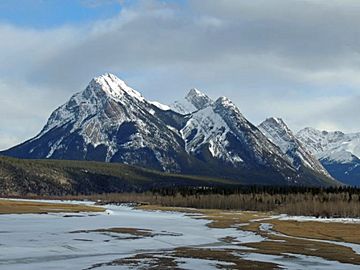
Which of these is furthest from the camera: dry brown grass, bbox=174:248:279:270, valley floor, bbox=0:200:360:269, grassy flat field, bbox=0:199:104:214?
grassy flat field, bbox=0:199:104:214

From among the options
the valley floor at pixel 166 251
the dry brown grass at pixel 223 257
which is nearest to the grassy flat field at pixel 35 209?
the valley floor at pixel 166 251

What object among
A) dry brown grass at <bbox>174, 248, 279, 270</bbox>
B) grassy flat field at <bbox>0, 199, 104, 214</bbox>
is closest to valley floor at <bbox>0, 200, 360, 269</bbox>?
dry brown grass at <bbox>174, 248, 279, 270</bbox>

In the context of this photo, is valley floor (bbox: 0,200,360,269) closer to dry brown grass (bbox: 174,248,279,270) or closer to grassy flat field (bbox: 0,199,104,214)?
dry brown grass (bbox: 174,248,279,270)

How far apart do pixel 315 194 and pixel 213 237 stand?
131410 millimetres

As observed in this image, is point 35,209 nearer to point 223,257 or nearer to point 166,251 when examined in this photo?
point 166,251

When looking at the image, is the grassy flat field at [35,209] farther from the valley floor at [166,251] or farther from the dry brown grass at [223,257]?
the dry brown grass at [223,257]

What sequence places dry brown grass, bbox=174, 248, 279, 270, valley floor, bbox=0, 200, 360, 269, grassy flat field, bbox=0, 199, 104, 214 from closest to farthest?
dry brown grass, bbox=174, 248, 279, 270 < valley floor, bbox=0, 200, 360, 269 < grassy flat field, bbox=0, 199, 104, 214

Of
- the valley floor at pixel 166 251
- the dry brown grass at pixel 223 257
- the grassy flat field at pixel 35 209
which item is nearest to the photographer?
the dry brown grass at pixel 223 257

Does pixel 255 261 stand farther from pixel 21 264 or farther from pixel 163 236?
pixel 163 236

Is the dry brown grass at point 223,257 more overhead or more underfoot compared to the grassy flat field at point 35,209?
more underfoot

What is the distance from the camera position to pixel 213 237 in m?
66.3

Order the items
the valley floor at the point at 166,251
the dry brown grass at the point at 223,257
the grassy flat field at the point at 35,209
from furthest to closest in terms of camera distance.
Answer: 1. the grassy flat field at the point at 35,209
2. the valley floor at the point at 166,251
3. the dry brown grass at the point at 223,257

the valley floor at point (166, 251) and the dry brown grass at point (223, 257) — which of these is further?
the valley floor at point (166, 251)

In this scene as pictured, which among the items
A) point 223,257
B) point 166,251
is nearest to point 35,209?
point 166,251
